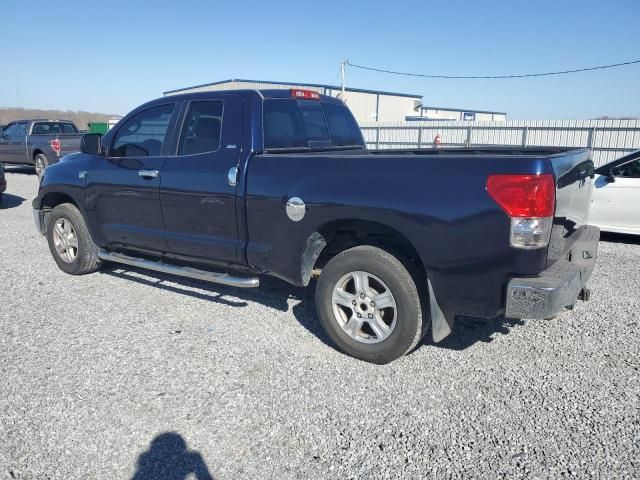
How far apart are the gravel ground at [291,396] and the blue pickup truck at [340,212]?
434 mm

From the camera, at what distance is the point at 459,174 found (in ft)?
9.86

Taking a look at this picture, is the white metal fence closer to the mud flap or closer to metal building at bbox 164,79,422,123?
metal building at bbox 164,79,422,123

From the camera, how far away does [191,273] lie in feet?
14.6

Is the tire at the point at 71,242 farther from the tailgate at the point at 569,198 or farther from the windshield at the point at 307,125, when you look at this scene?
the tailgate at the point at 569,198

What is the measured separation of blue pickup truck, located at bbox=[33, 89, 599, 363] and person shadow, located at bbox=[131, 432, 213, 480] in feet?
4.59

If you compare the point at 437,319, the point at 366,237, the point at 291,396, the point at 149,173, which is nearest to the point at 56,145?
the point at 149,173

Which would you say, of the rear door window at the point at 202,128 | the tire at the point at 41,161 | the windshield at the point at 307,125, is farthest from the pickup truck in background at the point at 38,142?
the windshield at the point at 307,125

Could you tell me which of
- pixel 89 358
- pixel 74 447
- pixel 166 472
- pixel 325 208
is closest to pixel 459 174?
pixel 325 208

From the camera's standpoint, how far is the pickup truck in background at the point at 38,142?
1573cm

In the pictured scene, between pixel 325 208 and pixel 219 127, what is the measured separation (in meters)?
1.37

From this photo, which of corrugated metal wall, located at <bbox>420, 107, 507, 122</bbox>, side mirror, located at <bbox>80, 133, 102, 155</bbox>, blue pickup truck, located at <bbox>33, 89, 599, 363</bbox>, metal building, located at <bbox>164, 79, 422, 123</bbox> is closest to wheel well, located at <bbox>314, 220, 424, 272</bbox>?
blue pickup truck, located at <bbox>33, 89, 599, 363</bbox>

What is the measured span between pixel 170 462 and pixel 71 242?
12.9ft

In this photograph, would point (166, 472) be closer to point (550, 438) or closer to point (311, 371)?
point (311, 371)

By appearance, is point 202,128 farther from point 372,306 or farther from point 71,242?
point 71,242
